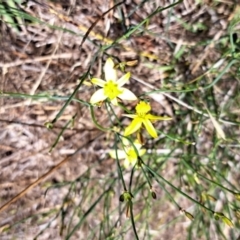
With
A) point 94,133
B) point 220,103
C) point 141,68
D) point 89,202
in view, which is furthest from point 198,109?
point 89,202

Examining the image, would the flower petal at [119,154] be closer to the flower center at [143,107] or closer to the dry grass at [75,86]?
the dry grass at [75,86]

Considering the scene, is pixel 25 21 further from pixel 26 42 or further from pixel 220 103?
pixel 220 103

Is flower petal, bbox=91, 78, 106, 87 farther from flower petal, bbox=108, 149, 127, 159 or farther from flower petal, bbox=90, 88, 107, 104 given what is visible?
flower petal, bbox=108, 149, 127, 159

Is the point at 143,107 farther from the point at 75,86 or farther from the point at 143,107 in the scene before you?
the point at 75,86

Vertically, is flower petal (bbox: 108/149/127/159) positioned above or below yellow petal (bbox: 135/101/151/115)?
below

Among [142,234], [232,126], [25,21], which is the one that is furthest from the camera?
[142,234]

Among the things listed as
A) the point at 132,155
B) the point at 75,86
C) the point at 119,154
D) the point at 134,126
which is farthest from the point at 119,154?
the point at 134,126

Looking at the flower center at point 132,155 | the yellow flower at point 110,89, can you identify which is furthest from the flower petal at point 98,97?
the flower center at point 132,155

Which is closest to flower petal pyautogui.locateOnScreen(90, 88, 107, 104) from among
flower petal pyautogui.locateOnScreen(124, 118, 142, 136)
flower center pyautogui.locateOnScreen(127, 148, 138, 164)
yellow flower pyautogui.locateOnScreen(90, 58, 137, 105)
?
yellow flower pyautogui.locateOnScreen(90, 58, 137, 105)
